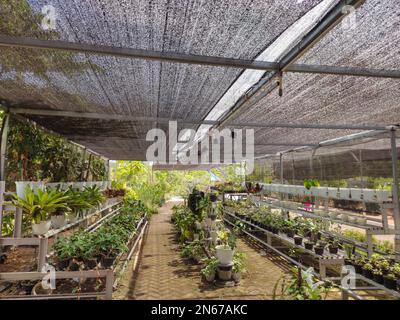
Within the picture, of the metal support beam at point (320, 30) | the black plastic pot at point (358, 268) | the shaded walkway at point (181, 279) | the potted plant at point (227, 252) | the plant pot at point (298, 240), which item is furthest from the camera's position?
the plant pot at point (298, 240)

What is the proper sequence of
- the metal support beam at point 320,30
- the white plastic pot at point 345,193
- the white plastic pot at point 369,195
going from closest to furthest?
1. the metal support beam at point 320,30
2. the white plastic pot at point 369,195
3. the white plastic pot at point 345,193

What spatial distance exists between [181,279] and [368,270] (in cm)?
258

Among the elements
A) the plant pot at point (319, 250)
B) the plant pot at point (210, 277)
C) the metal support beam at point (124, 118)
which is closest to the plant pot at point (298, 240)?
the plant pot at point (319, 250)

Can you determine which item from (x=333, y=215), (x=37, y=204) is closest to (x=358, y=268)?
(x=333, y=215)

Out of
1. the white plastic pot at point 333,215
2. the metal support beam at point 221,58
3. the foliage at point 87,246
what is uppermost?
the metal support beam at point 221,58

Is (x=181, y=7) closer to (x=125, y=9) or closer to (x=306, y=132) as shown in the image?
(x=125, y=9)

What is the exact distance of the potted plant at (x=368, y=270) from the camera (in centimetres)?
331

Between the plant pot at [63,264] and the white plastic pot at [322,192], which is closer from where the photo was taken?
the plant pot at [63,264]

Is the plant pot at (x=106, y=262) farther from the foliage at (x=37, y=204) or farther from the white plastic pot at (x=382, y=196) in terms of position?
the white plastic pot at (x=382, y=196)

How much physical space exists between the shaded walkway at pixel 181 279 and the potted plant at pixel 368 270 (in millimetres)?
1217

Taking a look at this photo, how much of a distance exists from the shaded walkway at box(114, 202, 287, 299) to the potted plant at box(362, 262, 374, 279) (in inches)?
47.9

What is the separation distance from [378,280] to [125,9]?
384 centimetres

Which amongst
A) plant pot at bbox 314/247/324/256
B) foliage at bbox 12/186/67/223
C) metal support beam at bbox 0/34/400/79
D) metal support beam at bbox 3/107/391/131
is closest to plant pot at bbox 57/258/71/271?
foliage at bbox 12/186/67/223

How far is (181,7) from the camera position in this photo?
5.59 feet
